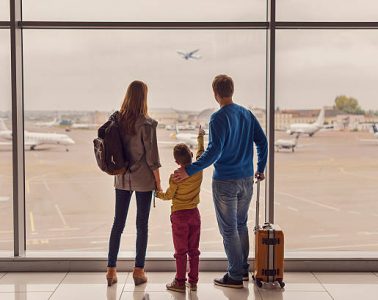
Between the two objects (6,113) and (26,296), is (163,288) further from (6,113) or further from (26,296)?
(6,113)

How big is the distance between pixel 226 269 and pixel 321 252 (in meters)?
0.79

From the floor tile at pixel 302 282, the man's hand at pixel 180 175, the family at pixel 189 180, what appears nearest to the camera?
the man's hand at pixel 180 175

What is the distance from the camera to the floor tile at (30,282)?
3.67 m

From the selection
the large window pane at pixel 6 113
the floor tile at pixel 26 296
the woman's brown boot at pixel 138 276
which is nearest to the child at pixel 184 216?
the woman's brown boot at pixel 138 276

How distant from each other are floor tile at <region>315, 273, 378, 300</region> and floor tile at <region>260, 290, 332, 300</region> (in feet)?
0.26

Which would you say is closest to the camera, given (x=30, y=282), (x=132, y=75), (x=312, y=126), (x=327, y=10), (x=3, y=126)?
(x=30, y=282)

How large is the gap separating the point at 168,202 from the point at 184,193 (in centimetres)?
38

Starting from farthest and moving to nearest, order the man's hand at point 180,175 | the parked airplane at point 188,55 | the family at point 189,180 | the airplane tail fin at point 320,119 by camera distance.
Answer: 1. the airplane tail fin at point 320,119
2. the parked airplane at point 188,55
3. the family at point 189,180
4. the man's hand at point 180,175

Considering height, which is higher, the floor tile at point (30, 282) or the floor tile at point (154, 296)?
the floor tile at point (30, 282)

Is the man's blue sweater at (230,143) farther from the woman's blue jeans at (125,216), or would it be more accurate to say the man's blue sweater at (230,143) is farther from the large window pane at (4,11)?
the large window pane at (4,11)

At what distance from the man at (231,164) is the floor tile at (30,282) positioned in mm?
1247

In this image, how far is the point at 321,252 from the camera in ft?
14.0

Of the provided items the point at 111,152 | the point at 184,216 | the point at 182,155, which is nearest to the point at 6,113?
the point at 111,152

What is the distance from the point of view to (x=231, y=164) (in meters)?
3.61
